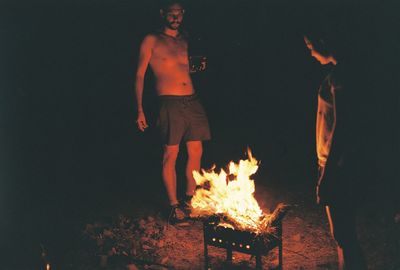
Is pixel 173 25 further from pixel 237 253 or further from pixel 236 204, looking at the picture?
pixel 237 253

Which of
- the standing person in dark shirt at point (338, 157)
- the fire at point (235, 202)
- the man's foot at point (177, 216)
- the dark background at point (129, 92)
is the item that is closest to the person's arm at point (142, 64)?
the man's foot at point (177, 216)

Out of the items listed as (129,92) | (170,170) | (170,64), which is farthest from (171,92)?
(129,92)

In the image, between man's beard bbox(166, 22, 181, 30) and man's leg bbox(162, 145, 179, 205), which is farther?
man's leg bbox(162, 145, 179, 205)

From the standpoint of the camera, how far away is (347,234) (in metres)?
4.15

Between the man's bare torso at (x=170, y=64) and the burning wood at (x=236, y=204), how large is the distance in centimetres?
155

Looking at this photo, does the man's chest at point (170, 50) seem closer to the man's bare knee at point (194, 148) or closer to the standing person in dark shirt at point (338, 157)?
the man's bare knee at point (194, 148)

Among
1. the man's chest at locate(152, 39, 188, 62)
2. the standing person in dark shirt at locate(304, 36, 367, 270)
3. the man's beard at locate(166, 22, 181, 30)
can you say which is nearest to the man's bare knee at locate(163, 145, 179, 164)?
the man's chest at locate(152, 39, 188, 62)

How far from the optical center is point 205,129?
6.70m

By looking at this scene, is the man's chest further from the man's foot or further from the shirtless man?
the man's foot

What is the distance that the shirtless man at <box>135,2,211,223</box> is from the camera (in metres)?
6.31

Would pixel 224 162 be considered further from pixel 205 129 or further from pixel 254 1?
pixel 254 1

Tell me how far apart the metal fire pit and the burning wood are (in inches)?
1.8

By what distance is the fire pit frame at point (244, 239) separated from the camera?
4.58 m

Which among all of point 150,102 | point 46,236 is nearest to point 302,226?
point 46,236
